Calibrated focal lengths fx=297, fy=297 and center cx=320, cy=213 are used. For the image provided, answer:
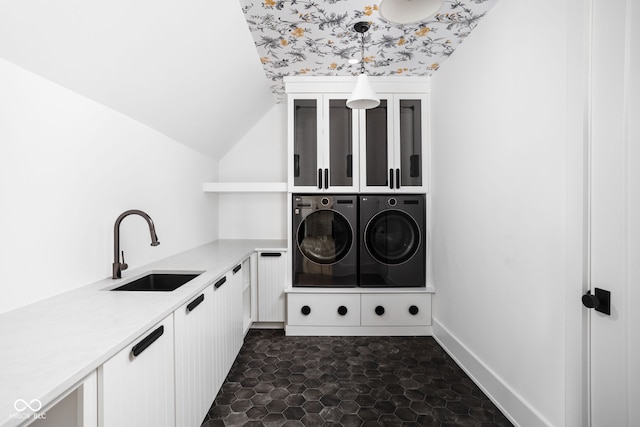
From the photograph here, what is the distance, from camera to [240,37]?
2.04m

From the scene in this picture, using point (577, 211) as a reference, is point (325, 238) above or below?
below

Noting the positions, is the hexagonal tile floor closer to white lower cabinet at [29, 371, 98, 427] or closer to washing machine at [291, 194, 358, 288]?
washing machine at [291, 194, 358, 288]

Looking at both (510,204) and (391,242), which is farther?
(391,242)

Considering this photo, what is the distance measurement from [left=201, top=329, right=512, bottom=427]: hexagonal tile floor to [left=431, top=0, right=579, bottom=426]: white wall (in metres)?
0.21

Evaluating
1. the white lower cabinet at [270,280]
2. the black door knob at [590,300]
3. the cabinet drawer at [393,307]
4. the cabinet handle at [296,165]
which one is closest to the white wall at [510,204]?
the black door knob at [590,300]

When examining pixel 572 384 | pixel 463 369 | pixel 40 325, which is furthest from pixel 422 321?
pixel 40 325

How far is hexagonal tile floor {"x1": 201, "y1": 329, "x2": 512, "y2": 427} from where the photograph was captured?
1.75m

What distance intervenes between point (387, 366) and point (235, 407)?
1155 mm

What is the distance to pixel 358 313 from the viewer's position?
2.85 metres

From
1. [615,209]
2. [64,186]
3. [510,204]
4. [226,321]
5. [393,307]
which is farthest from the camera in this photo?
[393,307]

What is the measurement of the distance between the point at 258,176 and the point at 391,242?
1.75m

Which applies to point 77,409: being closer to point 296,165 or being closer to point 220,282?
point 220,282

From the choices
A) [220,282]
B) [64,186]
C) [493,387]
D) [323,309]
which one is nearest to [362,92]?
[220,282]

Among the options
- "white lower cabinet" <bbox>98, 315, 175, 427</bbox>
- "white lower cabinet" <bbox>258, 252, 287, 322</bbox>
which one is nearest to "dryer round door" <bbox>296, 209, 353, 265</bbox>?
"white lower cabinet" <bbox>258, 252, 287, 322</bbox>
